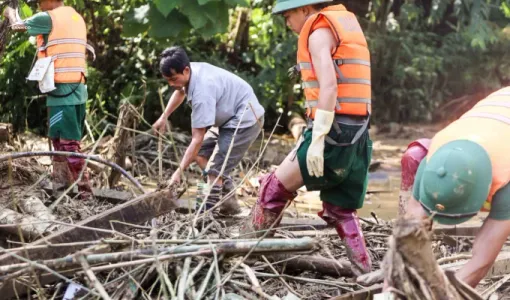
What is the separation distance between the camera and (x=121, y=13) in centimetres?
1053

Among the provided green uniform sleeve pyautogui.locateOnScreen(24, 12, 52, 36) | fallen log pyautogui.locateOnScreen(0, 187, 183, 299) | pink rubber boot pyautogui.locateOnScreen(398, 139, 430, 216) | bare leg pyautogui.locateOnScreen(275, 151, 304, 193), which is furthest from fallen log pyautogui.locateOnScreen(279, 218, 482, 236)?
green uniform sleeve pyautogui.locateOnScreen(24, 12, 52, 36)

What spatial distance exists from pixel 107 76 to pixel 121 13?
137 centimetres

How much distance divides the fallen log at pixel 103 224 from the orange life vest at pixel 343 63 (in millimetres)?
880

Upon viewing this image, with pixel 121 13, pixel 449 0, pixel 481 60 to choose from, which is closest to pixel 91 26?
pixel 121 13

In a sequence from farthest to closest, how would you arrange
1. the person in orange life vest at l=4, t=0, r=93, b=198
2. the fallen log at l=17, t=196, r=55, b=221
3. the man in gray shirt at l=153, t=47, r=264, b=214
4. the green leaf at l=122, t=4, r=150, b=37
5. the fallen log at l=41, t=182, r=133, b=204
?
the green leaf at l=122, t=4, r=150, b=37 → the person in orange life vest at l=4, t=0, r=93, b=198 → the fallen log at l=41, t=182, r=133, b=204 → the man in gray shirt at l=153, t=47, r=264, b=214 → the fallen log at l=17, t=196, r=55, b=221

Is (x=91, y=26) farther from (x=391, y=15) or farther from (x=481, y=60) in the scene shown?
(x=481, y=60)

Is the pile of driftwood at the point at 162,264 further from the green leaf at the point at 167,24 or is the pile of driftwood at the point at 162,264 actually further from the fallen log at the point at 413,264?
the green leaf at the point at 167,24

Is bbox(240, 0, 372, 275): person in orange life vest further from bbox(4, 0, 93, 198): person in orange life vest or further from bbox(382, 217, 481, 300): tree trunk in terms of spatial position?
bbox(4, 0, 93, 198): person in orange life vest

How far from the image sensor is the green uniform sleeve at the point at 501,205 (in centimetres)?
328

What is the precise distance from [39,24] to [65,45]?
251 mm

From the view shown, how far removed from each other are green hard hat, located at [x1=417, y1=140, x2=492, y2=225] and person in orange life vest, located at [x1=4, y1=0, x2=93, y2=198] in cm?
349

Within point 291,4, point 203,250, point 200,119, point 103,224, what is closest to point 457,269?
point 203,250

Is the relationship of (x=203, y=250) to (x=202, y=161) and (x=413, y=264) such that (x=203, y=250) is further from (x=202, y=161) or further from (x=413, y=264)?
(x=202, y=161)

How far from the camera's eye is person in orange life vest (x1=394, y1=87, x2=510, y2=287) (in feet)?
10.0
